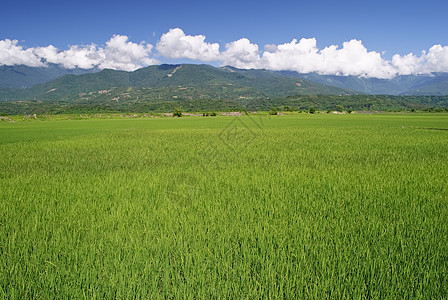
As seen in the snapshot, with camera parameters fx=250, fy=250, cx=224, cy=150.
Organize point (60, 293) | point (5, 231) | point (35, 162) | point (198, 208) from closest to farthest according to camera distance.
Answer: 1. point (60, 293)
2. point (5, 231)
3. point (198, 208)
4. point (35, 162)

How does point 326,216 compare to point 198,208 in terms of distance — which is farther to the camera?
point 198,208

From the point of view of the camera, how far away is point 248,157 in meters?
8.82

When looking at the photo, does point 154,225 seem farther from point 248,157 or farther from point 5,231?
point 248,157

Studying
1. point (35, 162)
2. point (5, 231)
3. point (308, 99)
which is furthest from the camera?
point (308, 99)

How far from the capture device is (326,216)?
359cm

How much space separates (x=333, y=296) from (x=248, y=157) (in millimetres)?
6895

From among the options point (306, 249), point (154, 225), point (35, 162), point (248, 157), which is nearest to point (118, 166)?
point (35, 162)

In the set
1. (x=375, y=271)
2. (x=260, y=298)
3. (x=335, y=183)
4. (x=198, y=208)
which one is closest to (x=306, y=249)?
(x=375, y=271)

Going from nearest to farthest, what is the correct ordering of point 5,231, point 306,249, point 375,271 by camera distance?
point 375,271
point 306,249
point 5,231

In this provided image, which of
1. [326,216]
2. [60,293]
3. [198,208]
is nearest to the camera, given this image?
[60,293]

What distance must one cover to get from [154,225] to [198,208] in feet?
2.73

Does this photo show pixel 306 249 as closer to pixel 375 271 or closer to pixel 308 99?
pixel 375 271

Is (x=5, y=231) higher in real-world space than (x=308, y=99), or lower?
lower

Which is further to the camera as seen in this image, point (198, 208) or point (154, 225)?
point (198, 208)
